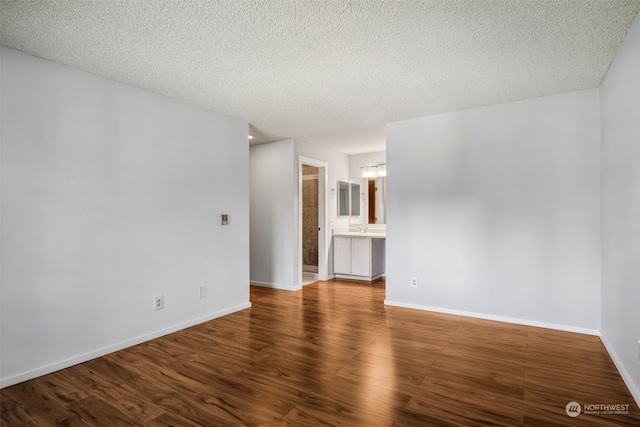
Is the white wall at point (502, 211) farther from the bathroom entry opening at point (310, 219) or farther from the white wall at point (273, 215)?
the bathroom entry opening at point (310, 219)

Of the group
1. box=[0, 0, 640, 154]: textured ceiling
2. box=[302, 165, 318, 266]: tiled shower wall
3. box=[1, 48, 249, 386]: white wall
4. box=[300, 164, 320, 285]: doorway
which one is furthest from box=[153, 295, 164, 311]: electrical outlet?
box=[302, 165, 318, 266]: tiled shower wall

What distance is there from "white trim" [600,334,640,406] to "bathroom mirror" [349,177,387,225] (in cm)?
374

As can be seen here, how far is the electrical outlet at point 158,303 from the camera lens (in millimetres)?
3220

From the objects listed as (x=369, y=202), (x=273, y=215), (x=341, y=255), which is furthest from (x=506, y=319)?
(x=273, y=215)

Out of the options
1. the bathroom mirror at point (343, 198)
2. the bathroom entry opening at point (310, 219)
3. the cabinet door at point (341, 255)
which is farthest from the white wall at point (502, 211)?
the bathroom entry opening at point (310, 219)

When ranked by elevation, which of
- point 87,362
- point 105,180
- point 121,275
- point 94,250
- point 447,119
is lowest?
point 87,362

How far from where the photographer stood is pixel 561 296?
3324 millimetres

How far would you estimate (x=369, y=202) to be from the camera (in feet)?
21.1

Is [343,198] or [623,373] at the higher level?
[343,198]

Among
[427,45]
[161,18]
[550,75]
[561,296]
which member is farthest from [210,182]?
Result: [561,296]

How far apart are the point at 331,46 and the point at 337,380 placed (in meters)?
2.31

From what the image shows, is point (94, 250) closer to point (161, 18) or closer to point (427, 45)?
point (161, 18)

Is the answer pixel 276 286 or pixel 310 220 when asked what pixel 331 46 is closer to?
pixel 276 286

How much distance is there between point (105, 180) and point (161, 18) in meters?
1.48
